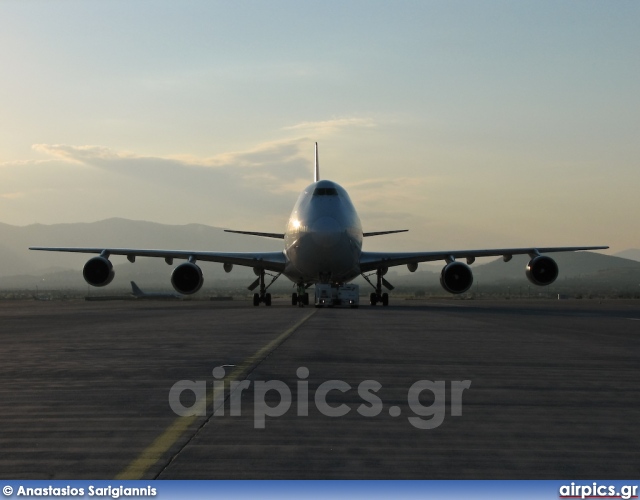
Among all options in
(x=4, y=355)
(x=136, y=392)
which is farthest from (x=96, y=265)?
(x=136, y=392)

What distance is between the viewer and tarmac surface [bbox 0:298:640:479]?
15.4 feet

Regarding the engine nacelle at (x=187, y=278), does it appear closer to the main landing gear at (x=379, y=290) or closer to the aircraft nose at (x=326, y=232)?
the aircraft nose at (x=326, y=232)

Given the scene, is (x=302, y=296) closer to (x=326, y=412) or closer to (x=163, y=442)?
(x=326, y=412)

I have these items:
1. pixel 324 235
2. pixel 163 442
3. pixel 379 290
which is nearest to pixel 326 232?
pixel 324 235

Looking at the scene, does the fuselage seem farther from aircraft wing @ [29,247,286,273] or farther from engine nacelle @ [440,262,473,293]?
engine nacelle @ [440,262,473,293]

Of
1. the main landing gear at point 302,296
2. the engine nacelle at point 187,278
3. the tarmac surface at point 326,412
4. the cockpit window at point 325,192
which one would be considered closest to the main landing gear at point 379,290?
the main landing gear at point 302,296

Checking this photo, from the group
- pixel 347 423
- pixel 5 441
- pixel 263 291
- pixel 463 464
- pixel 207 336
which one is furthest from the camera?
pixel 263 291

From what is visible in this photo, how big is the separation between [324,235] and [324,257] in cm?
114

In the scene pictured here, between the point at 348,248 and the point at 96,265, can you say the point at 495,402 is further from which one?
the point at 96,265

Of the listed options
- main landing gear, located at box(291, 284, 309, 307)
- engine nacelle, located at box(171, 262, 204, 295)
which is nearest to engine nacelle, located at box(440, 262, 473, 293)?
main landing gear, located at box(291, 284, 309, 307)

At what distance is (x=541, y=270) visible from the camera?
33750 mm

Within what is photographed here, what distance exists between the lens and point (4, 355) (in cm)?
1173

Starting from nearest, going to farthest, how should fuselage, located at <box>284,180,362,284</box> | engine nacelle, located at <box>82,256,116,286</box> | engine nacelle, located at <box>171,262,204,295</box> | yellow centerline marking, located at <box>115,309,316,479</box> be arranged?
yellow centerline marking, located at <box>115,309,316,479</box> → fuselage, located at <box>284,180,362,284</box> → engine nacelle, located at <box>82,256,116,286</box> → engine nacelle, located at <box>171,262,204,295</box>

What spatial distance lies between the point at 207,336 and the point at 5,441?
9.84 m
